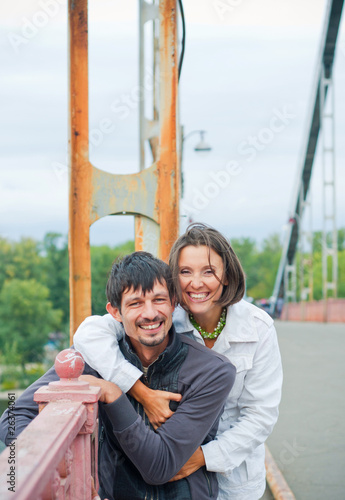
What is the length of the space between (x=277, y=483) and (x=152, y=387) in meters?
2.95

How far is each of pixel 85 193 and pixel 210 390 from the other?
132 cm

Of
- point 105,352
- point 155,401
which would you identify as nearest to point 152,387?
point 155,401

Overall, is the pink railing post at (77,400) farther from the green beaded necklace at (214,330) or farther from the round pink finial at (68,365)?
the green beaded necklace at (214,330)

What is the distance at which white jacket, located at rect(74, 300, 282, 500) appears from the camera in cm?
198

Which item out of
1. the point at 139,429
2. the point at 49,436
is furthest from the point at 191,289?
the point at 49,436

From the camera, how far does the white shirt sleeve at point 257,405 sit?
199cm

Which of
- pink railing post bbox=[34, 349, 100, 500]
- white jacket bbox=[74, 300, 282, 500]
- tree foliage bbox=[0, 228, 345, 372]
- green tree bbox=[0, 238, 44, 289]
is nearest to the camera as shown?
pink railing post bbox=[34, 349, 100, 500]

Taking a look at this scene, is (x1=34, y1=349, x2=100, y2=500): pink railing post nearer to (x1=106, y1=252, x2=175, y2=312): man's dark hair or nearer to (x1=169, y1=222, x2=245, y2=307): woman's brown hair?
(x1=106, y1=252, x2=175, y2=312): man's dark hair

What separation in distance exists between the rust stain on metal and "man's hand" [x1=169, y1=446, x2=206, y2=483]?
8.33ft

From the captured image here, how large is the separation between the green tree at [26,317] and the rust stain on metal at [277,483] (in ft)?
146

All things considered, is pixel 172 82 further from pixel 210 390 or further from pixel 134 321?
pixel 210 390

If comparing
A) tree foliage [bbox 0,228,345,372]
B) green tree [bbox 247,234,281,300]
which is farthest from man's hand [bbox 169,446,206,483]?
green tree [bbox 247,234,281,300]

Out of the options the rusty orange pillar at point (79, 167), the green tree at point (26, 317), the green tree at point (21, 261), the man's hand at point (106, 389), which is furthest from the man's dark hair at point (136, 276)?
the green tree at point (21, 261)

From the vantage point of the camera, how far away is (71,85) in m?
2.66
